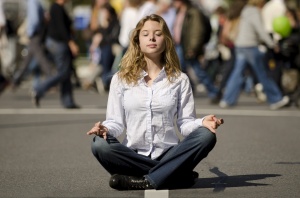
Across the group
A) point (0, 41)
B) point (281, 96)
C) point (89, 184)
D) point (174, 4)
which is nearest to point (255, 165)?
point (89, 184)

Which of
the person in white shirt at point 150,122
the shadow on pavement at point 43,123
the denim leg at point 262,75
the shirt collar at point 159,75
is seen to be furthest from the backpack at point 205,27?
the shirt collar at point 159,75

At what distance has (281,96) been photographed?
17.3m

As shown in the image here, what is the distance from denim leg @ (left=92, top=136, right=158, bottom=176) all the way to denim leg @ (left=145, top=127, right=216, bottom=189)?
118mm

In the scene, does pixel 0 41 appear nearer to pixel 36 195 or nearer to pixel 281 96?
pixel 281 96

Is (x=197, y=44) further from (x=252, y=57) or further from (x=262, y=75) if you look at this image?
(x=262, y=75)

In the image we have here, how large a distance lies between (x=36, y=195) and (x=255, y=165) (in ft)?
8.63

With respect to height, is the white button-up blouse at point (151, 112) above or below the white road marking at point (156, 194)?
above

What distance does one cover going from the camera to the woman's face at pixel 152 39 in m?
7.70

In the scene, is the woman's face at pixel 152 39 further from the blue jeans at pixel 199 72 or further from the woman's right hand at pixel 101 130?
the blue jeans at pixel 199 72

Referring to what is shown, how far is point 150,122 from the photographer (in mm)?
7609

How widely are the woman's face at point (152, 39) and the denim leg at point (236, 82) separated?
9.94 m

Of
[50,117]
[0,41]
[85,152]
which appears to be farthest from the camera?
[0,41]

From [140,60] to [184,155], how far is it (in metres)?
0.87

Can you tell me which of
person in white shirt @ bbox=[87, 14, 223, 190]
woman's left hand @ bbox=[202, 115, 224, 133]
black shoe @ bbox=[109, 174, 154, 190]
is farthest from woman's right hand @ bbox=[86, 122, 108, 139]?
woman's left hand @ bbox=[202, 115, 224, 133]
